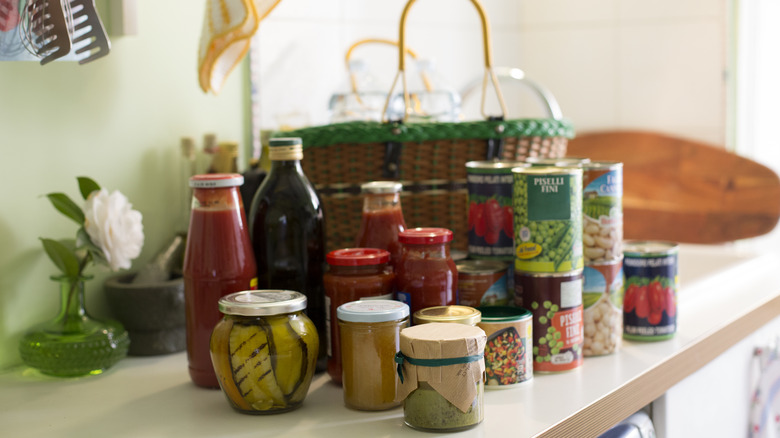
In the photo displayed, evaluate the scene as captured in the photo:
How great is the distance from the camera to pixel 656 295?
1.12 m

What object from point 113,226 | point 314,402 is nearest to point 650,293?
point 314,402

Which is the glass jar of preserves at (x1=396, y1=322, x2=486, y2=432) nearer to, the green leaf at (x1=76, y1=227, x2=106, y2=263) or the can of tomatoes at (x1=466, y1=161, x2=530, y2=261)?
the can of tomatoes at (x1=466, y1=161, x2=530, y2=261)

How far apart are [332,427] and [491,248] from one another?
330 millimetres

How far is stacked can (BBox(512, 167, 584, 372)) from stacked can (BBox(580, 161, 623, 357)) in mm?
55

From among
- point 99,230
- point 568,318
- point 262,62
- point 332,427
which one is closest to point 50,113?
point 99,230

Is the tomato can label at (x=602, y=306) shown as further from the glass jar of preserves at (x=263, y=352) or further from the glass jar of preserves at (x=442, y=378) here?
the glass jar of preserves at (x=263, y=352)

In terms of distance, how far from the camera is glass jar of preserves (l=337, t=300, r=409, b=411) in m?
0.86

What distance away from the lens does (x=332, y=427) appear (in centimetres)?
84

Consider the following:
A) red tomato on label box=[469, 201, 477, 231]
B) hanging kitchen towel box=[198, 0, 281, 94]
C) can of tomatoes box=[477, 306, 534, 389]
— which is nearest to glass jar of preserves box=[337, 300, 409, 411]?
can of tomatoes box=[477, 306, 534, 389]

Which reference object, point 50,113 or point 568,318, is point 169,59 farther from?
point 568,318

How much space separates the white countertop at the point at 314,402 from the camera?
0.84 meters

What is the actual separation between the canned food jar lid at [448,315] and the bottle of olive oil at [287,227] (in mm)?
169

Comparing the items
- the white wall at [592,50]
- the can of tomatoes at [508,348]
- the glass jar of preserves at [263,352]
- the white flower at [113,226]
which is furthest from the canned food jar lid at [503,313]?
the white wall at [592,50]

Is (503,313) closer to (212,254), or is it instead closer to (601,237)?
(601,237)
